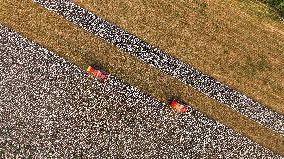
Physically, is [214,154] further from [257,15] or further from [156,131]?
[257,15]

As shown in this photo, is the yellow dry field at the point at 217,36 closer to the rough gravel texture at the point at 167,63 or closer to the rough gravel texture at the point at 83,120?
the rough gravel texture at the point at 167,63

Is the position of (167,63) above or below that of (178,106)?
above

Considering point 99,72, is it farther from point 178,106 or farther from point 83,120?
point 178,106

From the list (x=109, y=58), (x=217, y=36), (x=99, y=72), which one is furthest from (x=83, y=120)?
(x=217, y=36)

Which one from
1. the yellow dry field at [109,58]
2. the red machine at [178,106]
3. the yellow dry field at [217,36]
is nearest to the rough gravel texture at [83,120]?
the red machine at [178,106]

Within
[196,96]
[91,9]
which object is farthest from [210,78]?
[91,9]
